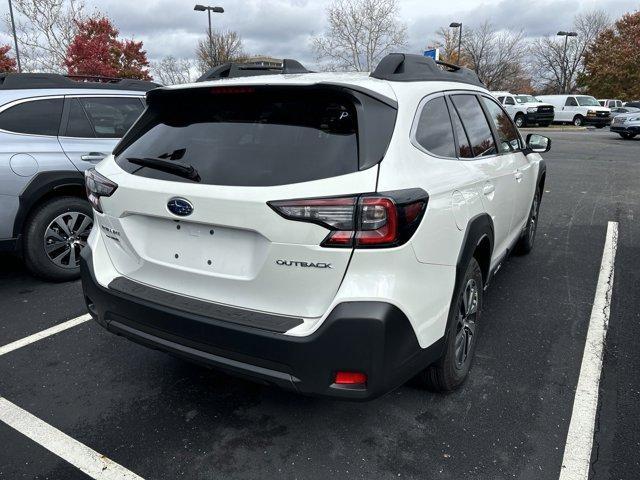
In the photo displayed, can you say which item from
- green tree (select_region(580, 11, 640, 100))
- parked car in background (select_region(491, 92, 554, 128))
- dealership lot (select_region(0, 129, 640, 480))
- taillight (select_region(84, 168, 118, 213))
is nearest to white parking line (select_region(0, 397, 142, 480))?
dealership lot (select_region(0, 129, 640, 480))

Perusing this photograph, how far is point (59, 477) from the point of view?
227 cm

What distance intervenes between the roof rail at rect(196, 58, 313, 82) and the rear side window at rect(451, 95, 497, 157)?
3.27ft

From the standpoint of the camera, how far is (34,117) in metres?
4.45

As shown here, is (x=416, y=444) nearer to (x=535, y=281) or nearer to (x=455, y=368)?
(x=455, y=368)

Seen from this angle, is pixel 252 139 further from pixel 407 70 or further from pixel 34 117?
pixel 34 117

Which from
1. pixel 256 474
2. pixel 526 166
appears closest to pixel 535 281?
pixel 526 166

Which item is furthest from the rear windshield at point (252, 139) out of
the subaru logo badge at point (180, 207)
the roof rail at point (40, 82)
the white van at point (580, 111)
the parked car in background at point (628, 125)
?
the white van at point (580, 111)

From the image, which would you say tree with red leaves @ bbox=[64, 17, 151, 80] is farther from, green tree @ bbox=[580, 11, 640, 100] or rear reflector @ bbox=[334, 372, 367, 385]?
green tree @ bbox=[580, 11, 640, 100]

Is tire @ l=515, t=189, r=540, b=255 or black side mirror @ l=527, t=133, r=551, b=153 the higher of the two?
black side mirror @ l=527, t=133, r=551, b=153

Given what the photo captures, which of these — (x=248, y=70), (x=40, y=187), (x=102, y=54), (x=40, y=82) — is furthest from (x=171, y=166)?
(x=102, y=54)

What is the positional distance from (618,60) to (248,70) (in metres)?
56.1

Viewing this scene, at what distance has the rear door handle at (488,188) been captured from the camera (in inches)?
120

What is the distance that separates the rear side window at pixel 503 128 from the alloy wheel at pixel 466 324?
4.28 ft

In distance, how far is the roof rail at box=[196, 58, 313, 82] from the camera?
3.28 metres
